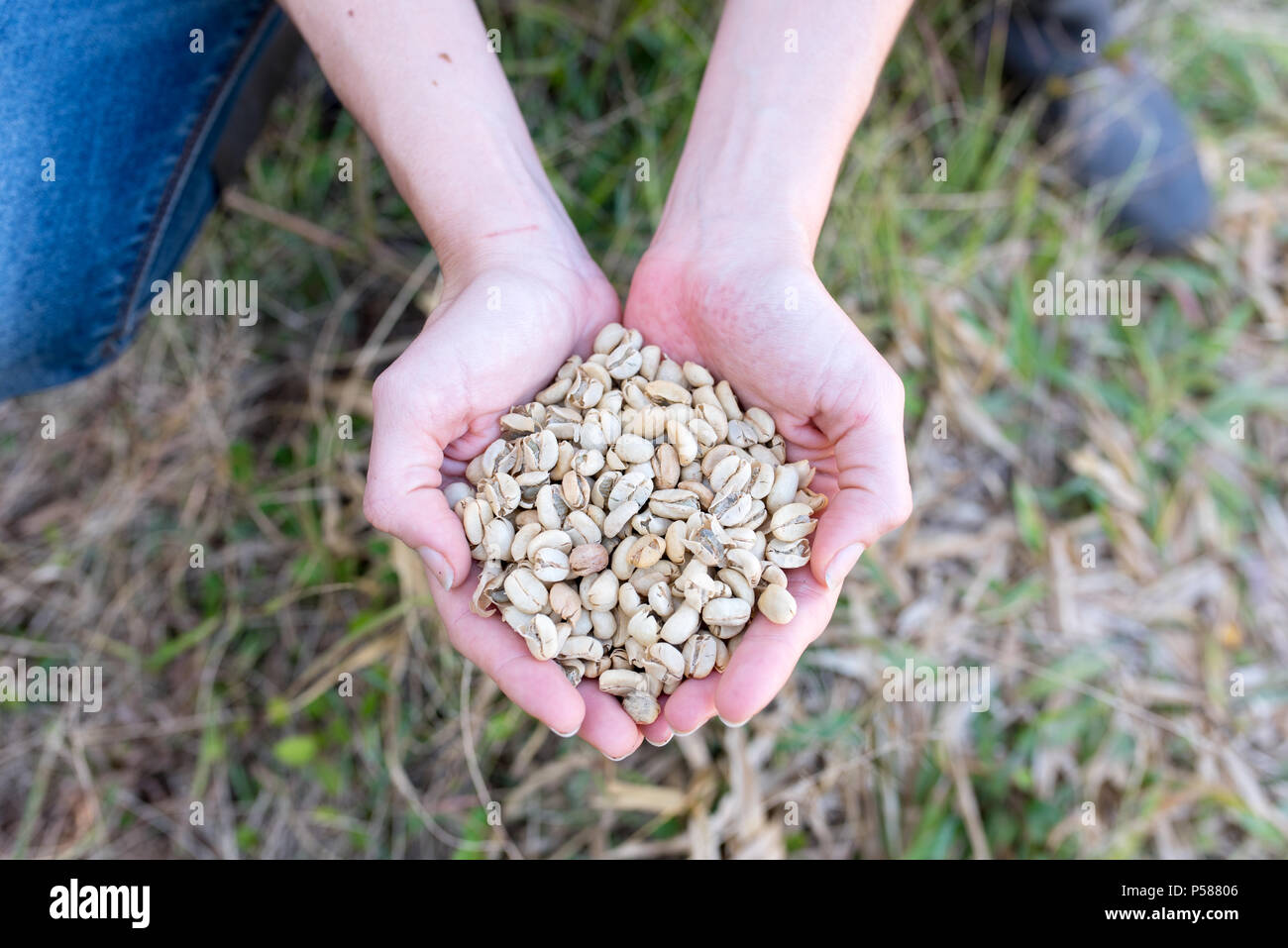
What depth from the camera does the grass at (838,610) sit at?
1.92 m

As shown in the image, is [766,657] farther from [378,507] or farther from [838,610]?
[838,610]

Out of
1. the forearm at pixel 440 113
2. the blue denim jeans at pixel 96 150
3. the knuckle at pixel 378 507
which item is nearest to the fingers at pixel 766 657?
the knuckle at pixel 378 507

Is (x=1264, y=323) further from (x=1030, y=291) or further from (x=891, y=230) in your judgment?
(x=891, y=230)

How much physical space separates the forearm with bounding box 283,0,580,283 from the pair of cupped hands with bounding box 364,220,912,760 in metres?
0.04

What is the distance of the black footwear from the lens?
241 cm

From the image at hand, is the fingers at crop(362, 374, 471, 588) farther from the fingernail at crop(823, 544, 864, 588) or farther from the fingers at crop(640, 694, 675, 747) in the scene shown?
the fingernail at crop(823, 544, 864, 588)

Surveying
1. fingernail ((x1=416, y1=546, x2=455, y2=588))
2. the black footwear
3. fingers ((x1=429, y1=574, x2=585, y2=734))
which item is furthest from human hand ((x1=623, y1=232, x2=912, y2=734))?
the black footwear

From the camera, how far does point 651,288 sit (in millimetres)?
1606

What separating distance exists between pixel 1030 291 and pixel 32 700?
2.35m

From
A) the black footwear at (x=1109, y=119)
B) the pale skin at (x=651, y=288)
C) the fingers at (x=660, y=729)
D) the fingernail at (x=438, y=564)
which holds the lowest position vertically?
the fingers at (x=660, y=729)

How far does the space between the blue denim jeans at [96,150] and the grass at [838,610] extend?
0.42 m

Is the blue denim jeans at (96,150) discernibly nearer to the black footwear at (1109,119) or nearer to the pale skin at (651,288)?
the pale skin at (651,288)

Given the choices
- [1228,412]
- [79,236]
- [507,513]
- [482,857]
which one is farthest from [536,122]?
[1228,412]

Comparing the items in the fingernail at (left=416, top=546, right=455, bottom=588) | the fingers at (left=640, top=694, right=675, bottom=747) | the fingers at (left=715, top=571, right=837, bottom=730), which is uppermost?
the fingernail at (left=416, top=546, right=455, bottom=588)
